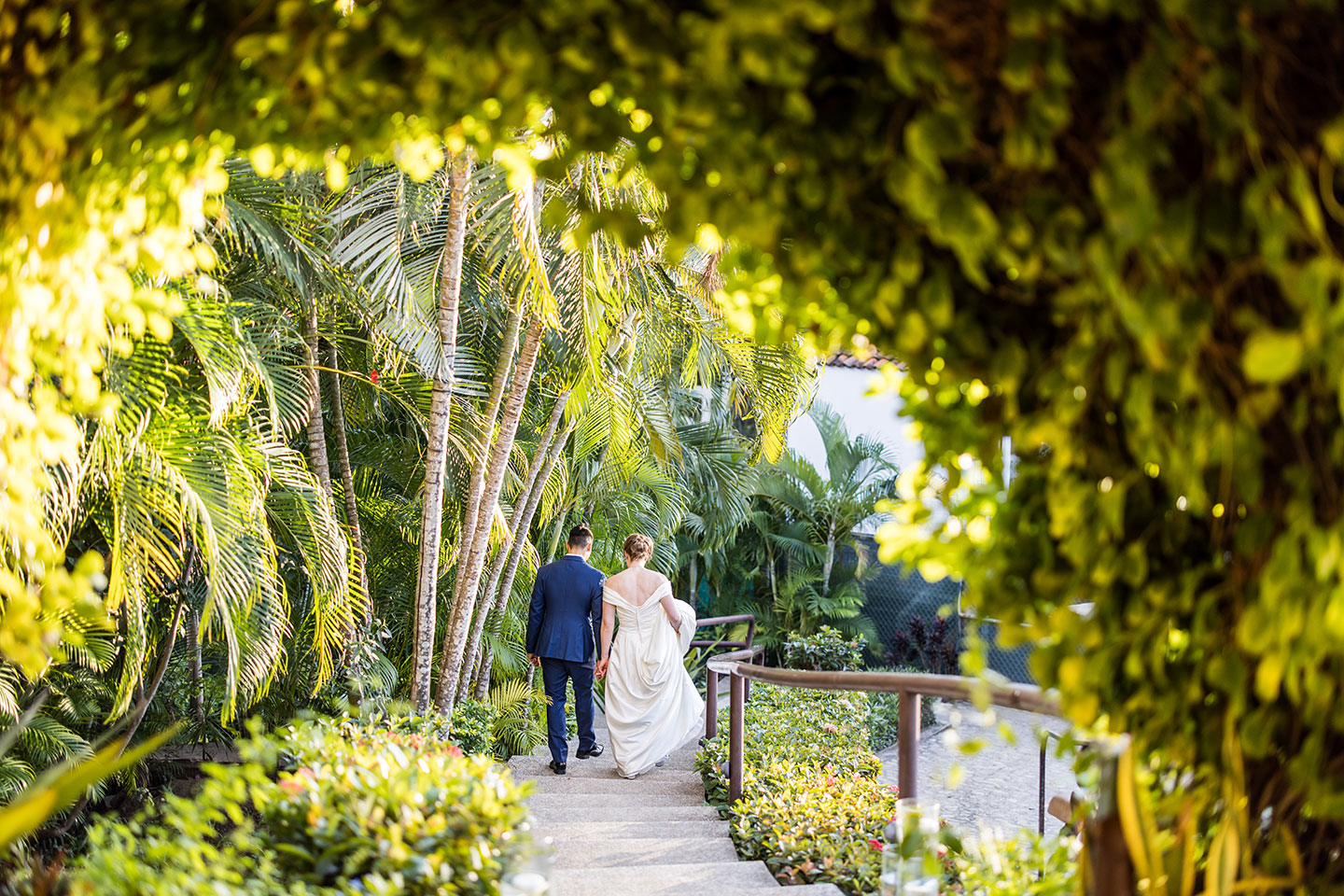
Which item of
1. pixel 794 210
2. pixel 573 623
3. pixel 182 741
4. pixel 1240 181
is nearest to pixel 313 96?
pixel 794 210

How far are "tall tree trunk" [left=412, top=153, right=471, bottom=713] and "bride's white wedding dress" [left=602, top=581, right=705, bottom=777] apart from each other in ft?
4.35

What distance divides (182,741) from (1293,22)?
7084 mm

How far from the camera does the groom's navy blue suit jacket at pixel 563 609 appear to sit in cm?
628

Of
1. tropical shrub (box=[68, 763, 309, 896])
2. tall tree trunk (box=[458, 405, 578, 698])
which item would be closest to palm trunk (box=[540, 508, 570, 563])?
tall tree trunk (box=[458, 405, 578, 698])

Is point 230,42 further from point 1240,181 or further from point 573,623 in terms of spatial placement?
point 573,623

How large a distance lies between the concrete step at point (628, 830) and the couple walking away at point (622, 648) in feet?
4.51

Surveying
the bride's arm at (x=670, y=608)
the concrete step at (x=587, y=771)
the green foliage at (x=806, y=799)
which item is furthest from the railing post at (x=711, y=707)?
the bride's arm at (x=670, y=608)

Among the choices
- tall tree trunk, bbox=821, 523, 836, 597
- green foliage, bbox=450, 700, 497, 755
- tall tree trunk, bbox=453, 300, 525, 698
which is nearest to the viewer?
tall tree trunk, bbox=453, 300, 525, 698

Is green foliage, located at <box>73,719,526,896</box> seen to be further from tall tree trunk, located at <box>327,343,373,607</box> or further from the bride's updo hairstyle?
the bride's updo hairstyle

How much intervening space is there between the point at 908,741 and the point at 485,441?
3606 mm

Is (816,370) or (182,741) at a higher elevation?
(816,370)

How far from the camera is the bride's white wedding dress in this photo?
643cm

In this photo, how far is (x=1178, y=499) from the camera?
1410 mm

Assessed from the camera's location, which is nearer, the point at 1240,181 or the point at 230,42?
the point at 1240,181
